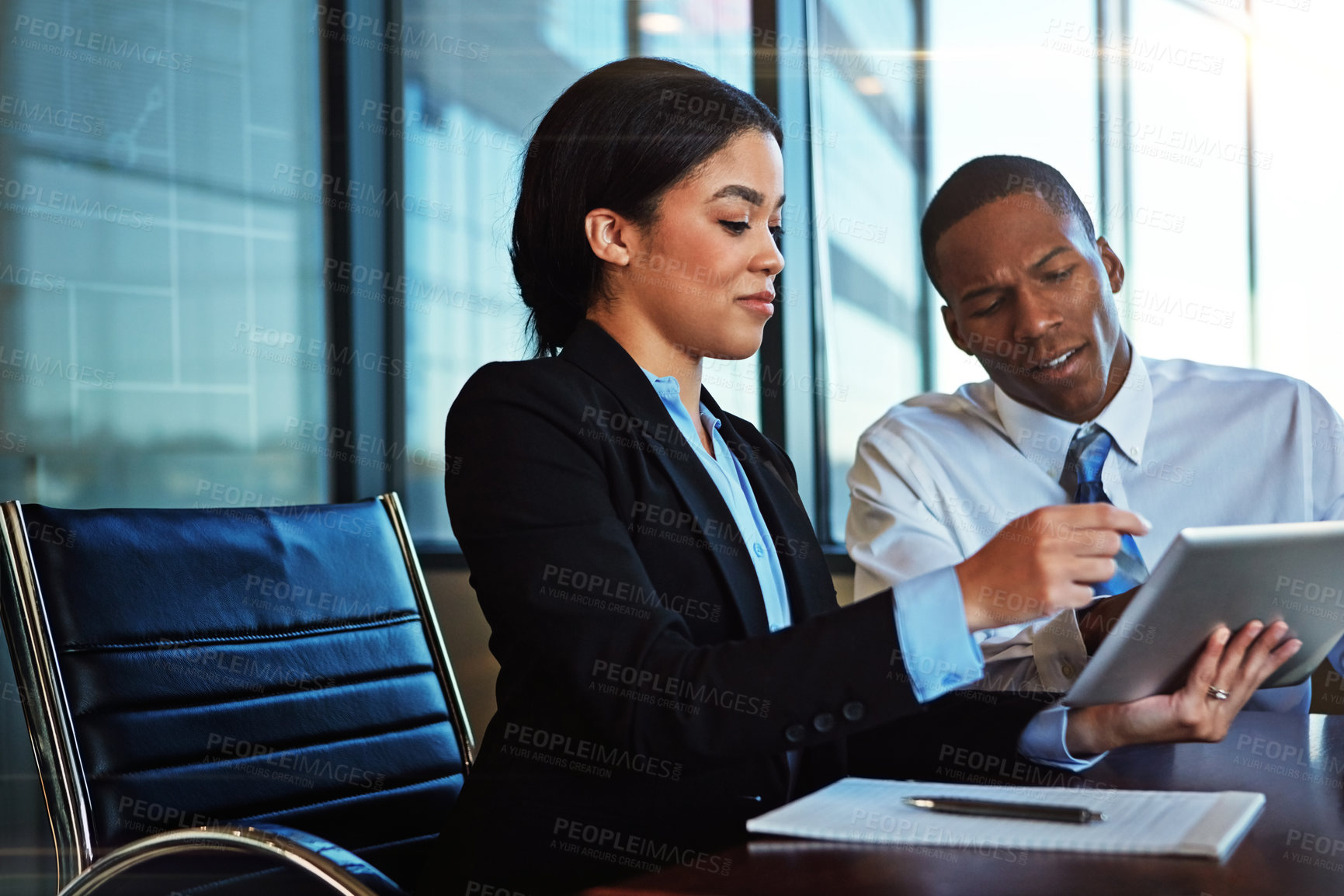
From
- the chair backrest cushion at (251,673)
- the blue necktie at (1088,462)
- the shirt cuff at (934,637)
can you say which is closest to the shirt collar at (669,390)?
the shirt cuff at (934,637)

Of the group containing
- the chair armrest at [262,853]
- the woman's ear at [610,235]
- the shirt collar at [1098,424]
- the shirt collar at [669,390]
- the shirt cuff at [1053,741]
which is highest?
the woman's ear at [610,235]

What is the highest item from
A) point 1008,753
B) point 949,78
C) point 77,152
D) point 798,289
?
point 949,78

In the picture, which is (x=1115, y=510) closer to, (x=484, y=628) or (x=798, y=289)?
(x=798, y=289)

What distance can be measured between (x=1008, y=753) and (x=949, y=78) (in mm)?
2143

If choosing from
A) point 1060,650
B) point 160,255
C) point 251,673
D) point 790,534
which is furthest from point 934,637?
point 160,255

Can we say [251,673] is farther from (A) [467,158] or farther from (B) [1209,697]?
(A) [467,158]

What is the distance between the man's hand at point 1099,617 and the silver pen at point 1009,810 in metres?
0.57

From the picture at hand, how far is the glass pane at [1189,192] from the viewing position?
8.80ft

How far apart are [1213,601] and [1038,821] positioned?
0.28 meters

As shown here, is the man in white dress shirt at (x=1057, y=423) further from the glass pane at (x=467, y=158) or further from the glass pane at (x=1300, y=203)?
the glass pane at (x=467, y=158)

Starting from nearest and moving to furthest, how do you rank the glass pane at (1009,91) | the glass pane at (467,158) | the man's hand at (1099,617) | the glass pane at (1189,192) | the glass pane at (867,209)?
the man's hand at (1099,617)
the glass pane at (1189,192)
the glass pane at (1009,91)
the glass pane at (867,209)
the glass pane at (467,158)

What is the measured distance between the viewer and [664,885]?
798 mm

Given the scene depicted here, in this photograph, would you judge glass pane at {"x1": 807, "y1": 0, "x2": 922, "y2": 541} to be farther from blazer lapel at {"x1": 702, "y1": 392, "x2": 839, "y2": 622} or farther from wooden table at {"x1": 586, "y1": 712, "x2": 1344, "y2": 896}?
wooden table at {"x1": 586, "y1": 712, "x2": 1344, "y2": 896}

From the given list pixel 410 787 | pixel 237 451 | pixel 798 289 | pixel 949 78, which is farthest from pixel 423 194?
pixel 410 787
